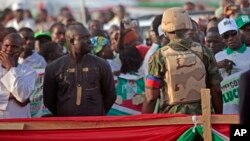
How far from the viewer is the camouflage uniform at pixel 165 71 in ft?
30.4

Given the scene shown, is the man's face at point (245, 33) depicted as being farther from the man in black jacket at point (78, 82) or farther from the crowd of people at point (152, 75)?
the man in black jacket at point (78, 82)

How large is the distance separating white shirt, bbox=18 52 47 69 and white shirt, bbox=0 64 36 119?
2.89m

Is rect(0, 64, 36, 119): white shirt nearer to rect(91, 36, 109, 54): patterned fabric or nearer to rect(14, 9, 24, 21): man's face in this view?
rect(91, 36, 109, 54): patterned fabric

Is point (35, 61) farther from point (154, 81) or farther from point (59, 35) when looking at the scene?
point (154, 81)

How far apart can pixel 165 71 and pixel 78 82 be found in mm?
1221

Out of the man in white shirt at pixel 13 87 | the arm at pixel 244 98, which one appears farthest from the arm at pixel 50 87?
the arm at pixel 244 98

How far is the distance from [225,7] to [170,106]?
5.38 m

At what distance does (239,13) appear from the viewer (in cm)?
1379

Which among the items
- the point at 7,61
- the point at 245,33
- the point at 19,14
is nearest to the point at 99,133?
the point at 7,61

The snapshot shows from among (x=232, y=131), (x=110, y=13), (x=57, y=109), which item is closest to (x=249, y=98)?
(x=232, y=131)

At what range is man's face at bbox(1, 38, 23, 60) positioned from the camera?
34.5ft

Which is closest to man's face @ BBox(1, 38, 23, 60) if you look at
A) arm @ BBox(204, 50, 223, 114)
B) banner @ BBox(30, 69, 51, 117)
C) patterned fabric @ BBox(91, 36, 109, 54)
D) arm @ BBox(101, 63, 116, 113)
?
arm @ BBox(101, 63, 116, 113)

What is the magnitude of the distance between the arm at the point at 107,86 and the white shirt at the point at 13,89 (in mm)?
805

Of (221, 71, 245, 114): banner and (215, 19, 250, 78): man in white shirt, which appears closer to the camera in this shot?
(221, 71, 245, 114): banner
